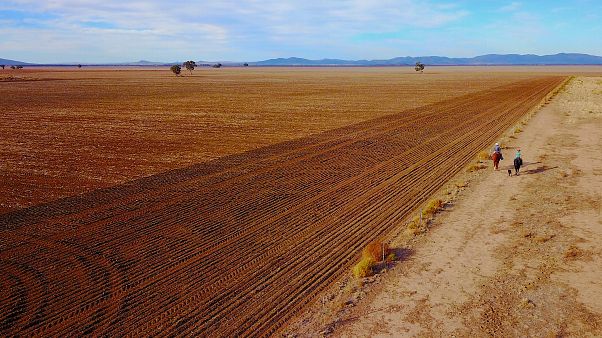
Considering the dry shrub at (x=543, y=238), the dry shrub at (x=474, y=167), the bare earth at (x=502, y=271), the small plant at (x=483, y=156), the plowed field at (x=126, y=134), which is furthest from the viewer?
the small plant at (x=483, y=156)

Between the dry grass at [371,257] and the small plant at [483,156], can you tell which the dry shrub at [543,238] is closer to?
the dry grass at [371,257]

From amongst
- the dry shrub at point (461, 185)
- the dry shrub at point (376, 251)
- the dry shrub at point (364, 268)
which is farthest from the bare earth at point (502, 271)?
the dry shrub at point (376, 251)

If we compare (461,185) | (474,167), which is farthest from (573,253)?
(474,167)

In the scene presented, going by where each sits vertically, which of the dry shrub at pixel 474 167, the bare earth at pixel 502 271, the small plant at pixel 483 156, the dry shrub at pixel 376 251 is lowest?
the bare earth at pixel 502 271

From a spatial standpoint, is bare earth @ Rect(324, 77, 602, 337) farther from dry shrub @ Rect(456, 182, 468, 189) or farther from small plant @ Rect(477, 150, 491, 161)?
small plant @ Rect(477, 150, 491, 161)

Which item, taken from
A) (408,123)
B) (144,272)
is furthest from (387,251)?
→ (408,123)

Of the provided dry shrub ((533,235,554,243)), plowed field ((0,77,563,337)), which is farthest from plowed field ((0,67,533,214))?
dry shrub ((533,235,554,243))

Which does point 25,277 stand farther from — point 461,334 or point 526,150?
point 526,150
